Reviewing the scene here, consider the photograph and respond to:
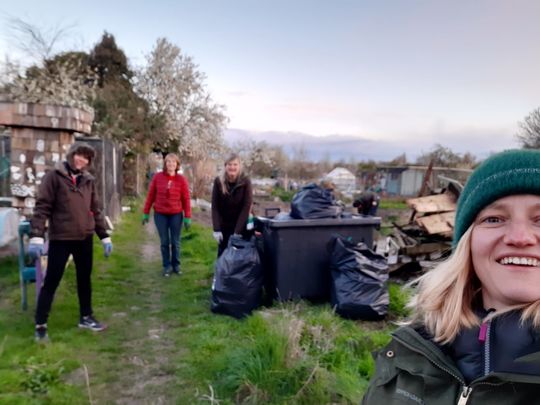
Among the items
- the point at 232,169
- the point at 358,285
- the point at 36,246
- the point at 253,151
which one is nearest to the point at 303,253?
the point at 358,285

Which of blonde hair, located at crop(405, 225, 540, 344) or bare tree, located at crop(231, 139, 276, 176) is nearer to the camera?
blonde hair, located at crop(405, 225, 540, 344)

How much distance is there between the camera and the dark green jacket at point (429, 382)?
1.07m

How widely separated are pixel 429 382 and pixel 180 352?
2984 millimetres

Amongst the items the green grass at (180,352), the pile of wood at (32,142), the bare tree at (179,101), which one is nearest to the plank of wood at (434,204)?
the green grass at (180,352)

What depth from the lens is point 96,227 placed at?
13.8 feet

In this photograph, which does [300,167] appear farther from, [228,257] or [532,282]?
[532,282]

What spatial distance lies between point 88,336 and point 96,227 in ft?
3.36

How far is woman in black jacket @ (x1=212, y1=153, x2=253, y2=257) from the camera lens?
526cm

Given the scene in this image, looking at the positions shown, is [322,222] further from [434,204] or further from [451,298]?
[451,298]

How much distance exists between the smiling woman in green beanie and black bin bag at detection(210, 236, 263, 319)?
10.3 ft

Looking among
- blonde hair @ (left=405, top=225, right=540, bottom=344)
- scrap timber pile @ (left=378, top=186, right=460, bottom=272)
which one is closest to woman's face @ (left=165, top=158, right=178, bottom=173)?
scrap timber pile @ (left=378, top=186, right=460, bottom=272)

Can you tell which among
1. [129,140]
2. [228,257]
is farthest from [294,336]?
[129,140]

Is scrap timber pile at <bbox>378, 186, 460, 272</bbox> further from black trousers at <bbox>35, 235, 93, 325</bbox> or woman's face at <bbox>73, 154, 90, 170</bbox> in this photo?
woman's face at <bbox>73, 154, 90, 170</bbox>

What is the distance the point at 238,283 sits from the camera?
173 inches
